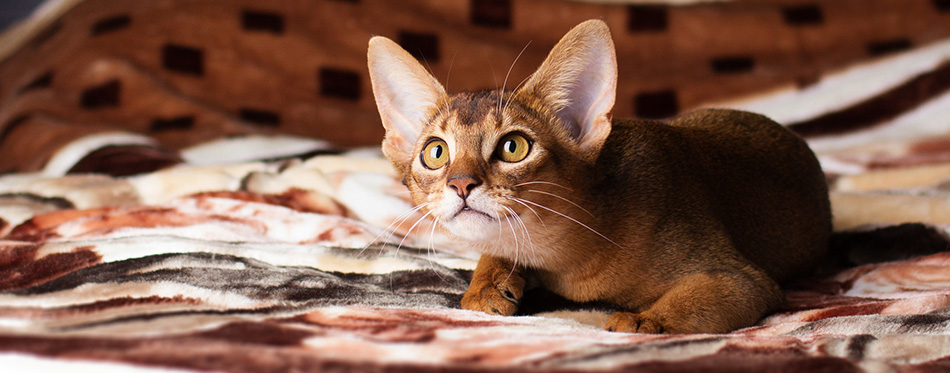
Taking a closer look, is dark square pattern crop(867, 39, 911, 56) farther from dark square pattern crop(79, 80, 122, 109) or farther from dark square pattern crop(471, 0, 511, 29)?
dark square pattern crop(79, 80, 122, 109)

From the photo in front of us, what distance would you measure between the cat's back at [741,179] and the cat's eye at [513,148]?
17 centimetres

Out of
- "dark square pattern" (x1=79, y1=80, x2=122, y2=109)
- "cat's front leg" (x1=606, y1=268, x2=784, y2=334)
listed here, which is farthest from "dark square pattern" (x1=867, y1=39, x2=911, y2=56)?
"dark square pattern" (x1=79, y1=80, x2=122, y2=109)

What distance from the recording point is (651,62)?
3109 mm

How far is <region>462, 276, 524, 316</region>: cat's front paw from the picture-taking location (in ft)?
3.52

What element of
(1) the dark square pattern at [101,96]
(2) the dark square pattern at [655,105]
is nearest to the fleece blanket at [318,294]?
(1) the dark square pattern at [101,96]

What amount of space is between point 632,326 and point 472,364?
370mm

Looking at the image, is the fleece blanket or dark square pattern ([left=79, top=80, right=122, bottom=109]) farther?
dark square pattern ([left=79, top=80, right=122, bottom=109])

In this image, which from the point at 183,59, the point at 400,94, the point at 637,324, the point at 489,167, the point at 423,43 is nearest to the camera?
the point at 637,324

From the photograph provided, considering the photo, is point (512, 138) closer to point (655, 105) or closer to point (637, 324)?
point (637, 324)

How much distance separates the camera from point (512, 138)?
1102 mm

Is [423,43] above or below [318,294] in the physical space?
above

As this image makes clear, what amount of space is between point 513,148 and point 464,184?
12cm

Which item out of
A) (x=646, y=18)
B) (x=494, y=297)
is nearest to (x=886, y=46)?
(x=646, y=18)

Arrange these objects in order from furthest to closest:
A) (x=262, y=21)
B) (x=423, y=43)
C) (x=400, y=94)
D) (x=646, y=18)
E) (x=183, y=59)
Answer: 1. (x=646, y=18)
2. (x=423, y=43)
3. (x=262, y=21)
4. (x=183, y=59)
5. (x=400, y=94)
